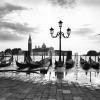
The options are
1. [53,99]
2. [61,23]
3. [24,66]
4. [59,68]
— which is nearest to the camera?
[53,99]

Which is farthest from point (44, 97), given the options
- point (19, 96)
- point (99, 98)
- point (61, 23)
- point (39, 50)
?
A: point (39, 50)

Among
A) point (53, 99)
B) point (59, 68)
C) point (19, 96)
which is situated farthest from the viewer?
point (59, 68)

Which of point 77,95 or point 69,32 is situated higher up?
point 69,32

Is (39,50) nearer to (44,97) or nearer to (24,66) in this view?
(24,66)

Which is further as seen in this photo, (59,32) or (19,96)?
(59,32)

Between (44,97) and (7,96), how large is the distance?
5.60 ft

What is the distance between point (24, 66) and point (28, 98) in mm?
23601

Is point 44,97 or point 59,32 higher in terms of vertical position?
point 59,32

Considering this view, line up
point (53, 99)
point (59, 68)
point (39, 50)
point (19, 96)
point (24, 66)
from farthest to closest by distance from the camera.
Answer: point (39, 50) < point (24, 66) < point (59, 68) < point (19, 96) < point (53, 99)

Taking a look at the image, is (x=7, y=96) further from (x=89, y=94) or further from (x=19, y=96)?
(x=89, y=94)

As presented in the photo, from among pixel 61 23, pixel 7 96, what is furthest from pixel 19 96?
pixel 61 23

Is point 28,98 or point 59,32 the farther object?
point 59,32

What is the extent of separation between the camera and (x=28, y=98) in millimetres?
8117

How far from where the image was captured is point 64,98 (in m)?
8.12
